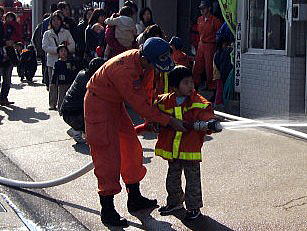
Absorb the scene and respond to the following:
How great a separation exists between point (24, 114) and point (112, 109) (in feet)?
20.7

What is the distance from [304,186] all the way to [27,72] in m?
11.5

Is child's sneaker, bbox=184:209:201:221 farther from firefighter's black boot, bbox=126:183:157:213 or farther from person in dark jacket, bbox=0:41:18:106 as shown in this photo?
person in dark jacket, bbox=0:41:18:106

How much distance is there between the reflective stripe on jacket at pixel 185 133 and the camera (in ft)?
17.1

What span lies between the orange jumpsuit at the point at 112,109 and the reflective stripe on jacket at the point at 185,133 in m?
0.29

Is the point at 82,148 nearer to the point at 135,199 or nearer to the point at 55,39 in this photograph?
the point at 135,199

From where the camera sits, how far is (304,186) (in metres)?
6.20

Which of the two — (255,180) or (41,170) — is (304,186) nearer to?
(255,180)

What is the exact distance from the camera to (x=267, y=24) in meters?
10.1

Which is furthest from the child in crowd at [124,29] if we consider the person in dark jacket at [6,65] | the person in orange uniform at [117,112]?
the person in orange uniform at [117,112]

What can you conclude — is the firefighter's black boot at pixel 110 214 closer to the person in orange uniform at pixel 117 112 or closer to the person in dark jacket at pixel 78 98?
the person in orange uniform at pixel 117 112

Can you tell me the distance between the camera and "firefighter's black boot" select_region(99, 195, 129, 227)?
5289 millimetres

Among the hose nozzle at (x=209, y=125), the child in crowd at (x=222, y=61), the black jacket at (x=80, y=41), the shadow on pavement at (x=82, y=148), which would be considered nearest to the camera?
the hose nozzle at (x=209, y=125)

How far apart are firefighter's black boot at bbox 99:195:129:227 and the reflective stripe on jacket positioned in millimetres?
623

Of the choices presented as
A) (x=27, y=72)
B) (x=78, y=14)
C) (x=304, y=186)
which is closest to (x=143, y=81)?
(x=304, y=186)
